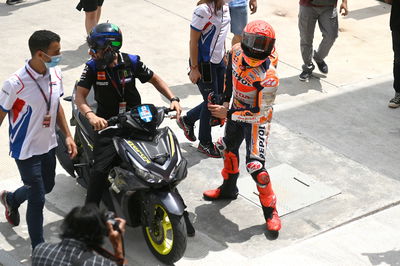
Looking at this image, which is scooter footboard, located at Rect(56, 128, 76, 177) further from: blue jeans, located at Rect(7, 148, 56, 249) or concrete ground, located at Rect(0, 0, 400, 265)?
blue jeans, located at Rect(7, 148, 56, 249)

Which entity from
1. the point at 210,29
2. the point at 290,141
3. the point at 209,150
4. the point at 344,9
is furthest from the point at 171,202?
the point at 344,9

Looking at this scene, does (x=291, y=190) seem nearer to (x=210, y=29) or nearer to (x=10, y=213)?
(x=210, y=29)

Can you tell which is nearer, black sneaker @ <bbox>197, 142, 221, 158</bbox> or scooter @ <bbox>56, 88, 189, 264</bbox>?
scooter @ <bbox>56, 88, 189, 264</bbox>

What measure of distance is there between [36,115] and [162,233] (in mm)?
1293

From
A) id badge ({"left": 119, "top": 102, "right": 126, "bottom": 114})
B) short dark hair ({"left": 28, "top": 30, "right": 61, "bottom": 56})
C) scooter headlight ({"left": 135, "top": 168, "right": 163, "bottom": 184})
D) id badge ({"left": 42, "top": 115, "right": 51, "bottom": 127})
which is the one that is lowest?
scooter headlight ({"left": 135, "top": 168, "right": 163, "bottom": 184})

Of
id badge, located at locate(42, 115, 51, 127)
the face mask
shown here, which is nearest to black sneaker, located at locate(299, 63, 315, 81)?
the face mask

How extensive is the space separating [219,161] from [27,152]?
2.52 metres

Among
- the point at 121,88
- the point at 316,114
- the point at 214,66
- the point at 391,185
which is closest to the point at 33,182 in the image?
the point at 121,88

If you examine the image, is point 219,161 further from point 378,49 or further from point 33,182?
point 378,49

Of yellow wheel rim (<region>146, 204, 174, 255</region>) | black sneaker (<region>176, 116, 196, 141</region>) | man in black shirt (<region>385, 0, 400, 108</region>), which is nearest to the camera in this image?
yellow wheel rim (<region>146, 204, 174, 255</region>)

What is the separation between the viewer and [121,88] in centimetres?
645

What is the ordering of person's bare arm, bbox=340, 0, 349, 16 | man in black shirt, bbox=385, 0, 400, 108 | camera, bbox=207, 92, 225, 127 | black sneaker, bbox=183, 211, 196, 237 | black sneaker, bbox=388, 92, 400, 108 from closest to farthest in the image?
black sneaker, bbox=183, 211, 196, 237 → camera, bbox=207, 92, 225, 127 → man in black shirt, bbox=385, 0, 400, 108 → black sneaker, bbox=388, 92, 400, 108 → person's bare arm, bbox=340, 0, 349, 16

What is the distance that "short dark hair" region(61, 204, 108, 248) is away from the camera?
159 inches

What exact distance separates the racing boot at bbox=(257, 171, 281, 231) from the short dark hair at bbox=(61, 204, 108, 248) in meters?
2.66
